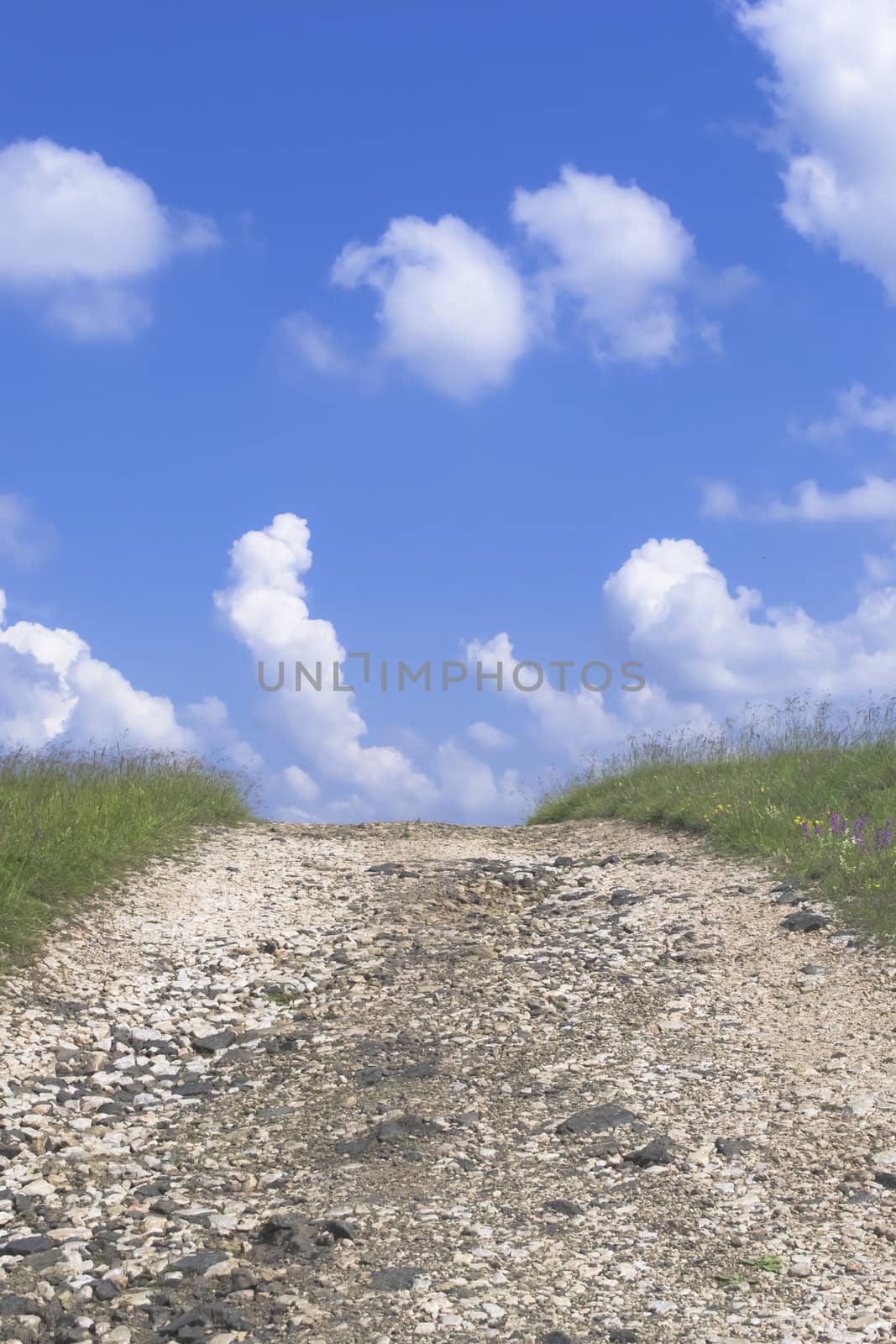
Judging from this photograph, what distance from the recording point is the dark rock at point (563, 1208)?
16.1ft

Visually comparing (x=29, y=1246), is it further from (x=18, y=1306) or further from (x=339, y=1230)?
(x=339, y=1230)

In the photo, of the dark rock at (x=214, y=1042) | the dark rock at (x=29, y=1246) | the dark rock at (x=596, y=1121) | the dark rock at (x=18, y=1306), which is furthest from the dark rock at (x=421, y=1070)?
the dark rock at (x=18, y=1306)

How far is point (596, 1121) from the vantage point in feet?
19.0

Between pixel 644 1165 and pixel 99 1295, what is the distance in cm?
261

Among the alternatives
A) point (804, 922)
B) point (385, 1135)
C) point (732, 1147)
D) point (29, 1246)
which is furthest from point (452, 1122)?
point (804, 922)

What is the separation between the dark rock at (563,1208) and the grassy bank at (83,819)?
199 inches

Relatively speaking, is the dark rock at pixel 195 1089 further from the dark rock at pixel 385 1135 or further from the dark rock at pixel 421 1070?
the dark rock at pixel 385 1135

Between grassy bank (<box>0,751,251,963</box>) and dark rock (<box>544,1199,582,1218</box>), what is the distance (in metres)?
5.06

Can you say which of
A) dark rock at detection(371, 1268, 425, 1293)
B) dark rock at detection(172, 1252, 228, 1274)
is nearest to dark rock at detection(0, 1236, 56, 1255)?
dark rock at detection(172, 1252, 228, 1274)

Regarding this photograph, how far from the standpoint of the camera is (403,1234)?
15.5 feet

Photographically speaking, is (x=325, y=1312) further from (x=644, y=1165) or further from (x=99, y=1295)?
(x=644, y=1165)

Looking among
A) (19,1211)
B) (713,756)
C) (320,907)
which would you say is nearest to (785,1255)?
(19,1211)

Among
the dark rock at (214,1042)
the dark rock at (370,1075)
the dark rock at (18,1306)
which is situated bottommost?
the dark rock at (18,1306)

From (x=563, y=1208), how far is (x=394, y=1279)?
96 centimetres
